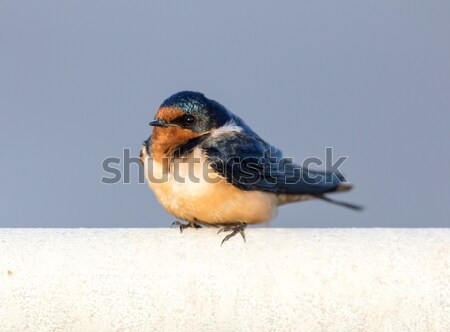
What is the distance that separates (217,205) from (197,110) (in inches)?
7.5

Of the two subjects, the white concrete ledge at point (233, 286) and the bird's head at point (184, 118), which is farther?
the bird's head at point (184, 118)

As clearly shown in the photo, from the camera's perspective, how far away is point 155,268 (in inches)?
64.7

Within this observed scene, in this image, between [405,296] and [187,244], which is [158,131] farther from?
[405,296]

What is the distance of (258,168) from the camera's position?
6.84 ft

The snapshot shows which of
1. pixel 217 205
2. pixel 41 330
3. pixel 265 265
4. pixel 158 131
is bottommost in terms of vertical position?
pixel 41 330

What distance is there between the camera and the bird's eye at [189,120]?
1.98 m

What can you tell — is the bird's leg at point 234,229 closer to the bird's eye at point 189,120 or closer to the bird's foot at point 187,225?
the bird's foot at point 187,225

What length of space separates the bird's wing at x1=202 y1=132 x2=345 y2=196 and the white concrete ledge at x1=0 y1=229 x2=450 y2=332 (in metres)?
0.35

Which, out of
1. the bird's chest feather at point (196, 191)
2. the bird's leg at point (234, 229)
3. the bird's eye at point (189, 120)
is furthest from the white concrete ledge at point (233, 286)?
the bird's eye at point (189, 120)

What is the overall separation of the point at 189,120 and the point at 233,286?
0.46 m

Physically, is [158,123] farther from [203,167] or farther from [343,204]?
[343,204]

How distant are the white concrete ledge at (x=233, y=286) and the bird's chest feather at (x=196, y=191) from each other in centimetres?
28

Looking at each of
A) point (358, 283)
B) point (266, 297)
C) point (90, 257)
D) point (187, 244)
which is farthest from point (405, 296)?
point (90, 257)

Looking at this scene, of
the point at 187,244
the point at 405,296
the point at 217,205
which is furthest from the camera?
the point at 217,205
